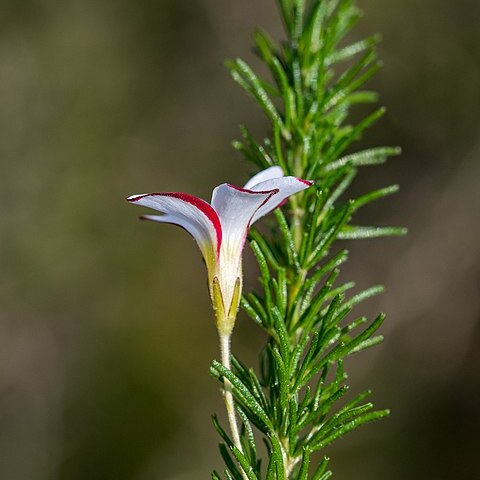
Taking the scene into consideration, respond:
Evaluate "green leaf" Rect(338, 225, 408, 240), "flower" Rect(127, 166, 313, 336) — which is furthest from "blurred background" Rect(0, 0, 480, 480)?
"flower" Rect(127, 166, 313, 336)

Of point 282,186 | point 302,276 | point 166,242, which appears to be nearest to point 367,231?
point 302,276

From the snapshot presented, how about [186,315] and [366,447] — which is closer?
[366,447]

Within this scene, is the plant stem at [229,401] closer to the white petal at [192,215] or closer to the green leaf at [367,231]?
the white petal at [192,215]

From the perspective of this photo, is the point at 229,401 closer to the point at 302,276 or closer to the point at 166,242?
the point at 302,276

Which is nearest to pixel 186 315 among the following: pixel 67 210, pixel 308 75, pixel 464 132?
pixel 67 210

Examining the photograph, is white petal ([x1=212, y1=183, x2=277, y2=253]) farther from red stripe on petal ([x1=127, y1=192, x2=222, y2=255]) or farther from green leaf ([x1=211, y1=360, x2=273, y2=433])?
green leaf ([x1=211, y1=360, x2=273, y2=433])

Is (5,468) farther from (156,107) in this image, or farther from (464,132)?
(464,132)

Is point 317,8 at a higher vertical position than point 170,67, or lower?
lower
